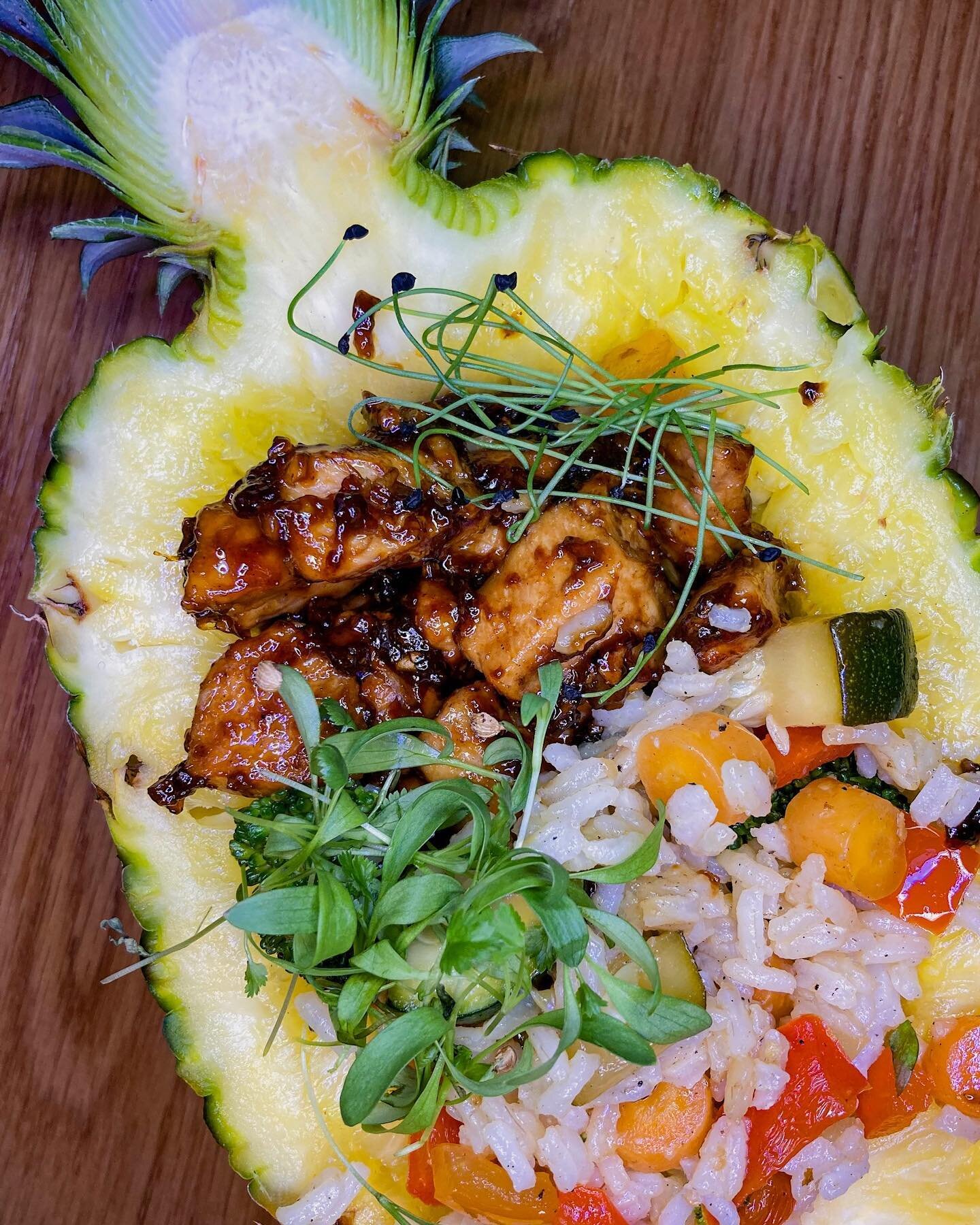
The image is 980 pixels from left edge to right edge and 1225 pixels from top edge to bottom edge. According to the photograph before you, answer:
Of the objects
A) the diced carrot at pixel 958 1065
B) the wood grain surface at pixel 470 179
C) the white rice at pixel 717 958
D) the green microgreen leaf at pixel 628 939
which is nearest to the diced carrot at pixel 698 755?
the white rice at pixel 717 958

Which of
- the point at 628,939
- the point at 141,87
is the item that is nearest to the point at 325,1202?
the point at 628,939

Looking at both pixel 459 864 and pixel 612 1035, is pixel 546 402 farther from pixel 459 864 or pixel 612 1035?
pixel 612 1035

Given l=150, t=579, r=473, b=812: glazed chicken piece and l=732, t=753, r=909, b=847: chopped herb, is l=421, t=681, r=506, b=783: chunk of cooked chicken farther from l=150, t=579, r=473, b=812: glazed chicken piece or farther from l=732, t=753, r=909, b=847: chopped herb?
Result: l=732, t=753, r=909, b=847: chopped herb

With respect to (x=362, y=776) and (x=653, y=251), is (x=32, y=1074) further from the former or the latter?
(x=653, y=251)

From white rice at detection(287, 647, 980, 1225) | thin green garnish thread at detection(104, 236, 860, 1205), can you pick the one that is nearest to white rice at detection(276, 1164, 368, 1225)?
white rice at detection(287, 647, 980, 1225)

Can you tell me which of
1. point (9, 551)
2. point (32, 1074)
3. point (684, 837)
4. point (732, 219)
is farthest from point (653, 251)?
point (32, 1074)
